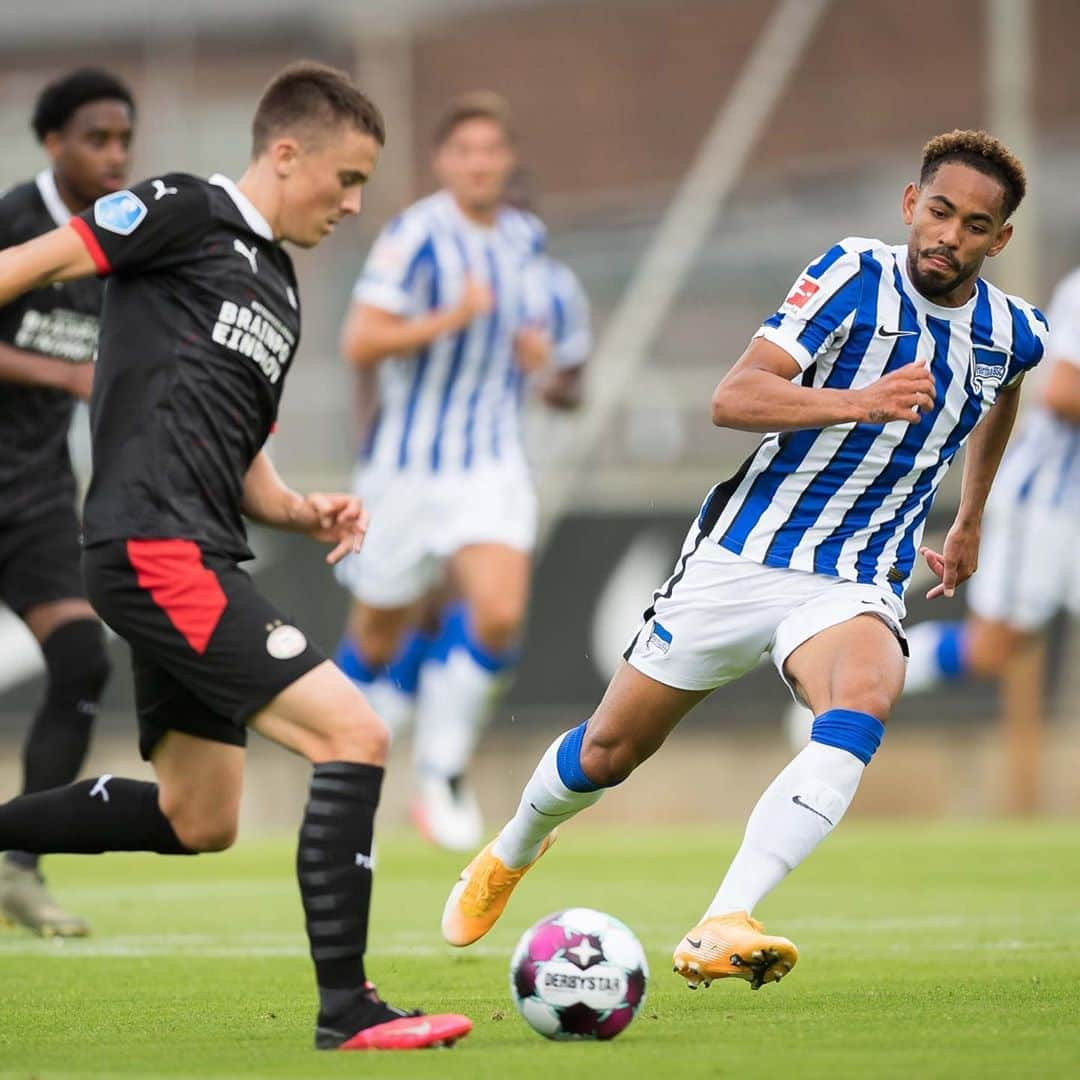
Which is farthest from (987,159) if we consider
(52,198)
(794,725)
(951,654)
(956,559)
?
(794,725)

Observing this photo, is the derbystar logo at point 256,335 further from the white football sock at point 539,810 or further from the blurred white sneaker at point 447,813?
the blurred white sneaker at point 447,813

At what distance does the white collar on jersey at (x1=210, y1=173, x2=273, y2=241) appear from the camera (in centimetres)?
499

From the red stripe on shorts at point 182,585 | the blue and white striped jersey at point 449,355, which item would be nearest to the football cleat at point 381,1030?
the red stripe on shorts at point 182,585

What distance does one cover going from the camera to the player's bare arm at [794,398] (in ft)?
16.4

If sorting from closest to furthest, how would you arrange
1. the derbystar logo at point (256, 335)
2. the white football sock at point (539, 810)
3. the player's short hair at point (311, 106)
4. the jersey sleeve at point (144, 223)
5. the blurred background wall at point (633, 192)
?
the jersey sleeve at point (144, 223), the derbystar logo at point (256, 335), the player's short hair at point (311, 106), the white football sock at point (539, 810), the blurred background wall at point (633, 192)

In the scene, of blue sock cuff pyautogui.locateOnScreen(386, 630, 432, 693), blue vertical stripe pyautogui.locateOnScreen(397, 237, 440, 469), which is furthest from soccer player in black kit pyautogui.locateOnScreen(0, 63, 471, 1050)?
blue sock cuff pyautogui.locateOnScreen(386, 630, 432, 693)

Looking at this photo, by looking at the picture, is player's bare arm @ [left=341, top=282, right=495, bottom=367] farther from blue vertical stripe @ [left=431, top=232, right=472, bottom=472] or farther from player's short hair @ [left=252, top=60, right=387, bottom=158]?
player's short hair @ [left=252, top=60, right=387, bottom=158]

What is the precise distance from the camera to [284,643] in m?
4.59

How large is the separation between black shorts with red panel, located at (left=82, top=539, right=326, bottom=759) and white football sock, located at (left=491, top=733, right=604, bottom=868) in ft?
4.23

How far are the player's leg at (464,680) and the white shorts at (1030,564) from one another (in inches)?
91.8

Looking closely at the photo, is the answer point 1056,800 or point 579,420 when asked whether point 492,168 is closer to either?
point 579,420

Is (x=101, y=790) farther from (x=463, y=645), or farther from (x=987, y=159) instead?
(x=463, y=645)

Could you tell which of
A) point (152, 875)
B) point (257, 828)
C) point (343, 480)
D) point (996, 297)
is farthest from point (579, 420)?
point (996, 297)

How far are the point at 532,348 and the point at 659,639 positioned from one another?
480 centimetres
